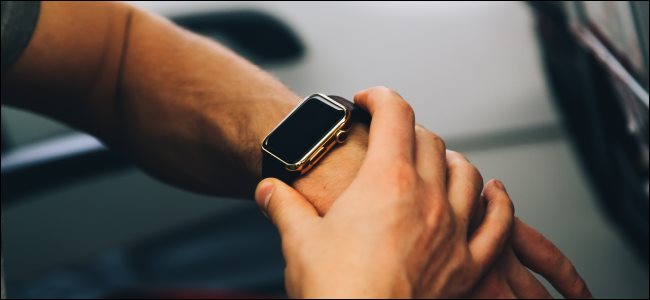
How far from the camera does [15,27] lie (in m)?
0.93

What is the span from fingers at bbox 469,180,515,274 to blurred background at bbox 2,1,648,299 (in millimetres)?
495

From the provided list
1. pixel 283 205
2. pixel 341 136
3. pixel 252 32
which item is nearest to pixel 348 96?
pixel 252 32

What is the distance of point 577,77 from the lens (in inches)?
52.3

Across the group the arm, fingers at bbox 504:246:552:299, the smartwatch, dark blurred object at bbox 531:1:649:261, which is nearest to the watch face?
the smartwatch

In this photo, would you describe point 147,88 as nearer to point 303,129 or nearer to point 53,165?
point 303,129

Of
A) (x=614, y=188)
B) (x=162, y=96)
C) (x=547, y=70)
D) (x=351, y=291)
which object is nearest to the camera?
(x=351, y=291)

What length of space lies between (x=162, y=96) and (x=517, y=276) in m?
0.54

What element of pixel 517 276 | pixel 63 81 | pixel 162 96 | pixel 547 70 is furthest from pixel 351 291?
pixel 547 70

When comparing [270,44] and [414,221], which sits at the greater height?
[414,221]

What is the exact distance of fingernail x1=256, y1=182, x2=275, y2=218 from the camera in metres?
0.67

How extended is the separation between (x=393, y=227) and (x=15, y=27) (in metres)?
0.63

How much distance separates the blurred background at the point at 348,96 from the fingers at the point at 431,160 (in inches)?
20.3

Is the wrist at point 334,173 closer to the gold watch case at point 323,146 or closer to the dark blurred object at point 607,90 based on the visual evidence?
the gold watch case at point 323,146

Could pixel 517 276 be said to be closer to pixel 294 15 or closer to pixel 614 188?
pixel 614 188
